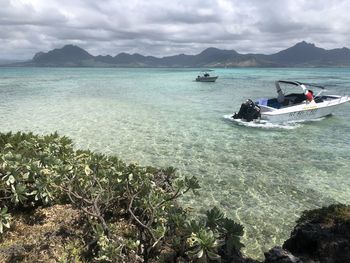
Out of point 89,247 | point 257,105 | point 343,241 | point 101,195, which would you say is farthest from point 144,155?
point 257,105

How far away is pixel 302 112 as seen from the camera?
3102 cm

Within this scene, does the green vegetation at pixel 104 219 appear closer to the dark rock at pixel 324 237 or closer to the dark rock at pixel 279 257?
the dark rock at pixel 279 257

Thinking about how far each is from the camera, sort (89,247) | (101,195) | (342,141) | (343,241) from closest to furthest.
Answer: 1. (343,241)
2. (89,247)
3. (101,195)
4. (342,141)

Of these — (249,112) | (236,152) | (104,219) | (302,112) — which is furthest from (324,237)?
(302,112)

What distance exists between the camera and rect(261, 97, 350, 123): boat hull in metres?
29.2

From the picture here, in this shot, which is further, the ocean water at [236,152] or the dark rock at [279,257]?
the ocean water at [236,152]

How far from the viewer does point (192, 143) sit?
2127cm

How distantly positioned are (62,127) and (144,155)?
10.2m

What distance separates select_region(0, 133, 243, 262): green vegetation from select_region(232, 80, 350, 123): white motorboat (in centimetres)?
1985

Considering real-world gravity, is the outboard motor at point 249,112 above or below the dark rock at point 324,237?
below

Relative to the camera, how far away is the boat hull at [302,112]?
29175 millimetres

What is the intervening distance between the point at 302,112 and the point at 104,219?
25413 millimetres

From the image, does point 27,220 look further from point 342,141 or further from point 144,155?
point 342,141

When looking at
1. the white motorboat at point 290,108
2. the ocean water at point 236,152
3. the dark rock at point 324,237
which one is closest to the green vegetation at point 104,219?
the dark rock at point 324,237
